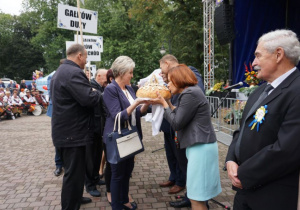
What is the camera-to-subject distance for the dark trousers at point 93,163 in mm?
3859

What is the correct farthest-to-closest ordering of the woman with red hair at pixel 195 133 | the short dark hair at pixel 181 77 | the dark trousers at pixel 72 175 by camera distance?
the dark trousers at pixel 72 175 → the short dark hair at pixel 181 77 → the woman with red hair at pixel 195 133

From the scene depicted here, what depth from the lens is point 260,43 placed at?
1.64 metres

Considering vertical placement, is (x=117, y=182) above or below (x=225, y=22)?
below

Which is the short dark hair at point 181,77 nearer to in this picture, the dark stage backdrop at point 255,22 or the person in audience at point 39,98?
the dark stage backdrop at point 255,22

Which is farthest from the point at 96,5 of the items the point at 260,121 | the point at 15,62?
the point at 260,121

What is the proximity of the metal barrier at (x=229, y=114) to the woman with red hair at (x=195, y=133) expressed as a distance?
442 cm

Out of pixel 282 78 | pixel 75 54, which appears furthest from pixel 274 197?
pixel 75 54

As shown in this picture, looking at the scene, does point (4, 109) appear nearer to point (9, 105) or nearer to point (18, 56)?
point (9, 105)

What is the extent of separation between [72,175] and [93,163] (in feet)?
3.77

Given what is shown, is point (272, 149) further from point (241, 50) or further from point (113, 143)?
point (241, 50)

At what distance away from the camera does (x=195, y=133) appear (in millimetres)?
2439

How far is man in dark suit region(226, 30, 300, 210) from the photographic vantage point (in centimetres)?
139

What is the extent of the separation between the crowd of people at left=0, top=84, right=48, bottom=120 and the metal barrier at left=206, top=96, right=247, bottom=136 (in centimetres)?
1160

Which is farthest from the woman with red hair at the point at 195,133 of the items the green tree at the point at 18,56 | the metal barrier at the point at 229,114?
the green tree at the point at 18,56
